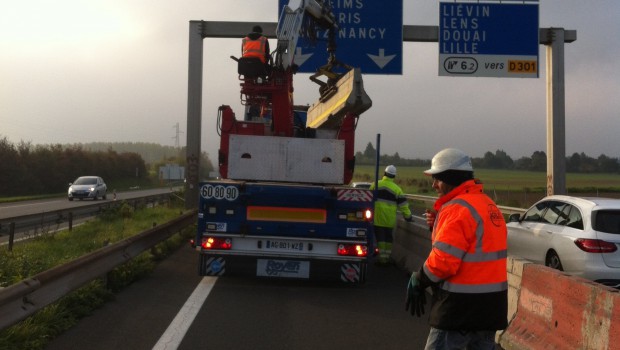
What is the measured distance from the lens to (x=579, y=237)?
30.0 feet

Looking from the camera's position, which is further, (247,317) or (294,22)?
(294,22)

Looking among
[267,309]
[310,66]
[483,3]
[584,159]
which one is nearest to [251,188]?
[267,309]

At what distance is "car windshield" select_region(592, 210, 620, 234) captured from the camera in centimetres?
901

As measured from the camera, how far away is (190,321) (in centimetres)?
662

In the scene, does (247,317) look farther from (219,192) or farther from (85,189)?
(85,189)

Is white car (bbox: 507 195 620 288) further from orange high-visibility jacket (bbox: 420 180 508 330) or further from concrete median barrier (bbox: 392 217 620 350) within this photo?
orange high-visibility jacket (bbox: 420 180 508 330)

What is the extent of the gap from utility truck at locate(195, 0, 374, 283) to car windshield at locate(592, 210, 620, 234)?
3.60 m

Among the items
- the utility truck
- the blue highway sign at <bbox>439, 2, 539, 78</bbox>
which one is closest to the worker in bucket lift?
the utility truck

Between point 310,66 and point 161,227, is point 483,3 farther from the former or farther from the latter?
point 161,227

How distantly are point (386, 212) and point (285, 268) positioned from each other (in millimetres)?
3537

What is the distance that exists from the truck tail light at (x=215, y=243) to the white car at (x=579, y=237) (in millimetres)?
5265

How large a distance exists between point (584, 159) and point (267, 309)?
4517 centimetres

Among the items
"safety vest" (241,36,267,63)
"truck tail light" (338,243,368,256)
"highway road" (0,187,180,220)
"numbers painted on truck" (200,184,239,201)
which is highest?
"safety vest" (241,36,267,63)

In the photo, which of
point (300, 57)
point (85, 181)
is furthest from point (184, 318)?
point (85, 181)
